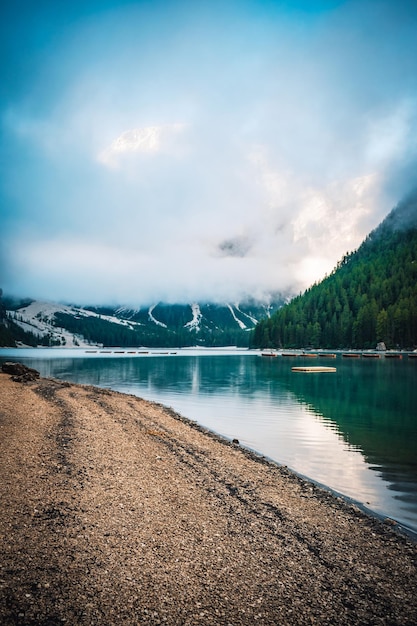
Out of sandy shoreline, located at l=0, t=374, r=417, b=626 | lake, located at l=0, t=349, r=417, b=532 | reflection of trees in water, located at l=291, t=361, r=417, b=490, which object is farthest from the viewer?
reflection of trees in water, located at l=291, t=361, r=417, b=490

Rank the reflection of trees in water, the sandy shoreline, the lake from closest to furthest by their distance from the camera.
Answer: the sandy shoreline, the lake, the reflection of trees in water

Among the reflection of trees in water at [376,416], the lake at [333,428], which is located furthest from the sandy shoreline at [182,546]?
the reflection of trees in water at [376,416]

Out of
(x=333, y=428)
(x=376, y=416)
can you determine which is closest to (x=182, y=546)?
(x=333, y=428)

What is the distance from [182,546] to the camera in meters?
10.9

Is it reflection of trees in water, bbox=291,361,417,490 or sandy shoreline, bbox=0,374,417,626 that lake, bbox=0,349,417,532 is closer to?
reflection of trees in water, bbox=291,361,417,490

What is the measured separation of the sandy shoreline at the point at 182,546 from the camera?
813 cm

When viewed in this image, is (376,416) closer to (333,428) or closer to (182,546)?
(333,428)

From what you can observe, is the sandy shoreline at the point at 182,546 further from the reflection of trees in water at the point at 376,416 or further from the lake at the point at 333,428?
the reflection of trees in water at the point at 376,416

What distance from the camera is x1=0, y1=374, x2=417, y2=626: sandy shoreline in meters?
8.13

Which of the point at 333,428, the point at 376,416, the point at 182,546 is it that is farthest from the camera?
the point at 376,416

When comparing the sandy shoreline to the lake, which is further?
the lake

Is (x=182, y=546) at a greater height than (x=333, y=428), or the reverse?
(x=182, y=546)

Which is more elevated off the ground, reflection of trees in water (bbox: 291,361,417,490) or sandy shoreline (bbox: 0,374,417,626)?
sandy shoreline (bbox: 0,374,417,626)

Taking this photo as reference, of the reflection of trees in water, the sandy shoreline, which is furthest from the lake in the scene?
the sandy shoreline
